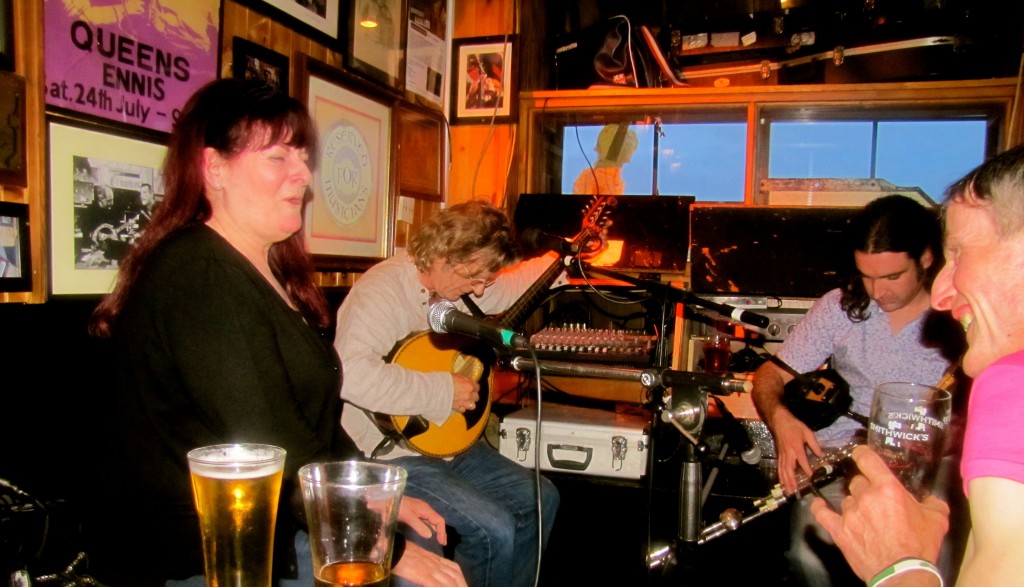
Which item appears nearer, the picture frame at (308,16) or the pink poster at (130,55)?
the pink poster at (130,55)

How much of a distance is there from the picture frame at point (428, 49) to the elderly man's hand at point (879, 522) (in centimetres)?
259

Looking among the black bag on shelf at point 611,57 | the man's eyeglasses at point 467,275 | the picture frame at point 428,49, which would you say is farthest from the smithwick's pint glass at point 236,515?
the black bag on shelf at point 611,57

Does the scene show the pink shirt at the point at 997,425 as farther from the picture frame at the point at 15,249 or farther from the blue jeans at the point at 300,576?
the picture frame at the point at 15,249

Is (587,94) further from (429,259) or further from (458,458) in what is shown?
(458,458)

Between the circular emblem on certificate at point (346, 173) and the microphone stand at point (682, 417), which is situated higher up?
the circular emblem on certificate at point (346, 173)

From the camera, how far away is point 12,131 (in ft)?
4.83

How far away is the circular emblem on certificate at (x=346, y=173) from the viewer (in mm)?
2529

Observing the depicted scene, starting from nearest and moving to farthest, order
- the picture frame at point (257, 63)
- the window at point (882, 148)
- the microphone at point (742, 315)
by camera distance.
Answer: the microphone at point (742, 315)
the picture frame at point (257, 63)
the window at point (882, 148)

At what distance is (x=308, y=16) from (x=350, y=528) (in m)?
2.17

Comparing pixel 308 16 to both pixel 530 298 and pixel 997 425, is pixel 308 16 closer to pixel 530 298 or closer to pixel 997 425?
pixel 530 298

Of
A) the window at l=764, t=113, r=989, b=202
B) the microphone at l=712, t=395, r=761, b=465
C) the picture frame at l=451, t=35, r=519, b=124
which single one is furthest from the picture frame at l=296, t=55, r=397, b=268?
the window at l=764, t=113, r=989, b=202

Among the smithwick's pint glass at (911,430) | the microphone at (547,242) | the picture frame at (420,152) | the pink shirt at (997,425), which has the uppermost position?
the picture frame at (420,152)

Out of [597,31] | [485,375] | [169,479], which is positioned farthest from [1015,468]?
[597,31]

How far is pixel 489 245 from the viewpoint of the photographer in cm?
247
